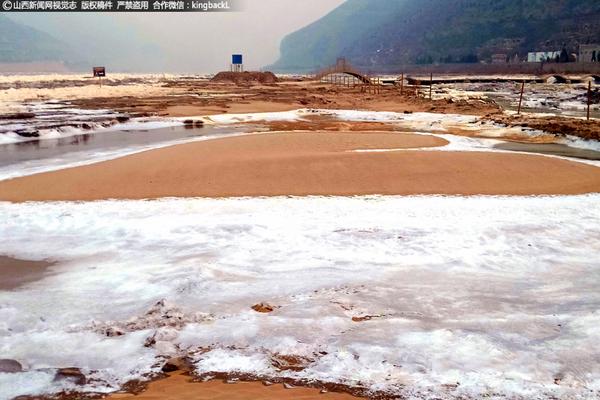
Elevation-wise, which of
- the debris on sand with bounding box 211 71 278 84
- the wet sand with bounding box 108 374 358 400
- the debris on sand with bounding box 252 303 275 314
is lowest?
the wet sand with bounding box 108 374 358 400

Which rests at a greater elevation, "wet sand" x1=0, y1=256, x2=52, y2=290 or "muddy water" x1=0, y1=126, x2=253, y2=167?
"muddy water" x1=0, y1=126, x2=253, y2=167

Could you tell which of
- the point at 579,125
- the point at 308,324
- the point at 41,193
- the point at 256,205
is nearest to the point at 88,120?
the point at 41,193

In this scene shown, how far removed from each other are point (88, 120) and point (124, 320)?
23.7 m

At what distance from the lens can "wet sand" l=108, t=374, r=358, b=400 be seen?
4305 mm

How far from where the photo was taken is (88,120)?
2723cm

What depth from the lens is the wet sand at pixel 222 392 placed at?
430cm

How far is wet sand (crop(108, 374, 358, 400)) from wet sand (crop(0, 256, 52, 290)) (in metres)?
3.34

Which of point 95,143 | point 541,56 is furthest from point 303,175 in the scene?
point 541,56

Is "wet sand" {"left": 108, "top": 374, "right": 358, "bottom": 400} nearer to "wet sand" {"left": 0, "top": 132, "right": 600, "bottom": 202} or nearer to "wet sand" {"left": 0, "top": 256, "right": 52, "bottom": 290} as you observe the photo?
"wet sand" {"left": 0, "top": 256, "right": 52, "bottom": 290}

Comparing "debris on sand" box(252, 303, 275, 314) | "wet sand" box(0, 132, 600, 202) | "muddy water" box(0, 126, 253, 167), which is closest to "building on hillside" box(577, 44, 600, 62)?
"muddy water" box(0, 126, 253, 167)

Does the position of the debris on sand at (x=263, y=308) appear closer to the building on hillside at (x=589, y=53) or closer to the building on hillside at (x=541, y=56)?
the building on hillside at (x=589, y=53)

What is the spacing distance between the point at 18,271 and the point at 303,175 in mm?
7175

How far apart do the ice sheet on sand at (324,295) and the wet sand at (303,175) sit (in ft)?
4.27

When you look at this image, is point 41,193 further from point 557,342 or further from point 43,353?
point 557,342
